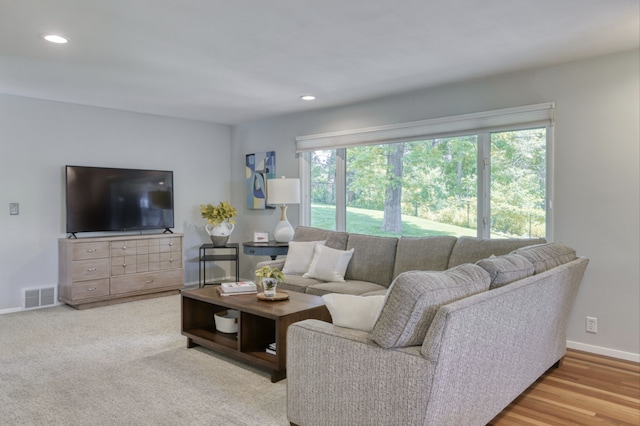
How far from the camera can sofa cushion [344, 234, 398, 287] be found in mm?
4203

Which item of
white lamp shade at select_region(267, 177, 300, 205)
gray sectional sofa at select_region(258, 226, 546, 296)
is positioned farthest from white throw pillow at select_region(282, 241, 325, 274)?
white lamp shade at select_region(267, 177, 300, 205)

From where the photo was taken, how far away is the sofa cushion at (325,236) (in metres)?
4.59

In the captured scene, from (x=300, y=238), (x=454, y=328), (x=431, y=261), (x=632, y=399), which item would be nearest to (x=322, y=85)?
(x=300, y=238)

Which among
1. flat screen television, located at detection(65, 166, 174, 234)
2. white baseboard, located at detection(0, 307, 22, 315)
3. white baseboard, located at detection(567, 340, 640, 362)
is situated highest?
flat screen television, located at detection(65, 166, 174, 234)

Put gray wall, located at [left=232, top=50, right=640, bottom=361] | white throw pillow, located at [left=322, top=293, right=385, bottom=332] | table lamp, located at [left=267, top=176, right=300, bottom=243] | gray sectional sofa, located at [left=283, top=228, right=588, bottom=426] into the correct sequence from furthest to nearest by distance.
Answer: table lamp, located at [left=267, top=176, right=300, bottom=243] < gray wall, located at [left=232, top=50, right=640, bottom=361] < white throw pillow, located at [left=322, top=293, right=385, bottom=332] < gray sectional sofa, located at [left=283, top=228, right=588, bottom=426]

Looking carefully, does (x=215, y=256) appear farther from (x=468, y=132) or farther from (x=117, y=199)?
(x=468, y=132)

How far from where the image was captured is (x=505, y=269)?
2.31m

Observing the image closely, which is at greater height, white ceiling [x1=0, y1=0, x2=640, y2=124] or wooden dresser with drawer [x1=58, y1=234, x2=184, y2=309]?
white ceiling [x1=0, y1=0, x2=640, y2=124]

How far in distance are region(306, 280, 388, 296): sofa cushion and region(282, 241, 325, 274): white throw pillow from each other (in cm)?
41

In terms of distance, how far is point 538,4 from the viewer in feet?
8.34

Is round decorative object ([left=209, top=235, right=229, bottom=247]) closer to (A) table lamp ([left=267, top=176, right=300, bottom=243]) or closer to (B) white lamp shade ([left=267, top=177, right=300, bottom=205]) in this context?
(A) table lamp ([left=267, top=176, right=300, bottom=243])

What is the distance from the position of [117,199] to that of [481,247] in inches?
162

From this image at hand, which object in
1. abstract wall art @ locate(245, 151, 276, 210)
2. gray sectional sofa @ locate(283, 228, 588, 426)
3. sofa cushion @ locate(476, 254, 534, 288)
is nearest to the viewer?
gray sectional sofa @ locate(283, 228, 588, 426)

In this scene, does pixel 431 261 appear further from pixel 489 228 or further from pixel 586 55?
pixel 586 55
